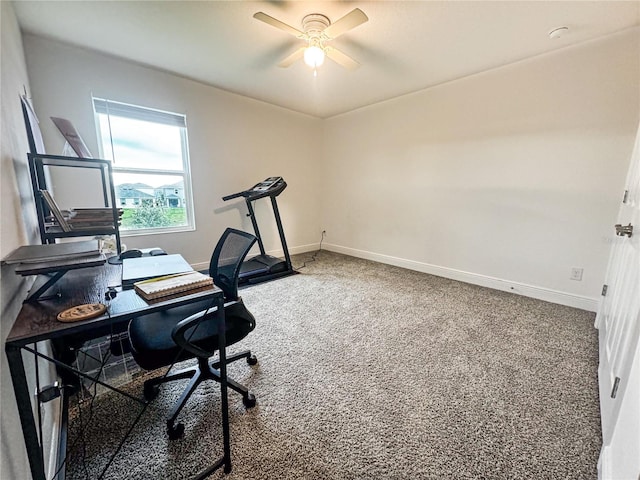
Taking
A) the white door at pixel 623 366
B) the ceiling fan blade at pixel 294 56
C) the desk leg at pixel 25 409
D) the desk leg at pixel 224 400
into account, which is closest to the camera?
the desk leg at pixel 25 409

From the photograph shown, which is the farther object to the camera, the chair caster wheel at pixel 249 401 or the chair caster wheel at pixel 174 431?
the chair caster wheel at pixel 249 401

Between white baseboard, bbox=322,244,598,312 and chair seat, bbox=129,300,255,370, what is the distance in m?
2.88

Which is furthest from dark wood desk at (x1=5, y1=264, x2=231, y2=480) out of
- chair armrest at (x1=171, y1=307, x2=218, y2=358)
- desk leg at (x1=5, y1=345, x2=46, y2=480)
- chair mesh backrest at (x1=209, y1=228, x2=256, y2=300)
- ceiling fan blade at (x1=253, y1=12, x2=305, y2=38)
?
ceiling fan blade at (x1=253, y1=12, x2=305, y2=38)

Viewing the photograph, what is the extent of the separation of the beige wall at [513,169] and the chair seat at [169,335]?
9.51 feet

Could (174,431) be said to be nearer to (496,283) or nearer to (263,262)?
(263,262)

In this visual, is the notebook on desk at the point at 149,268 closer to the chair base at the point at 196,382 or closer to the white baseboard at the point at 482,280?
the chair base at the point at 196,382

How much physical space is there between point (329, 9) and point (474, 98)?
1991 millimetres

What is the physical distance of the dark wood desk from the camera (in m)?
0.67

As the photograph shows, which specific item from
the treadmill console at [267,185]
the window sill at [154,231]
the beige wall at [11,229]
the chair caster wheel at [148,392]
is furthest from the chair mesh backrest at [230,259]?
the window sill at [154,231]

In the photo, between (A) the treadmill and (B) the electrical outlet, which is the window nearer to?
(A) the treadmill

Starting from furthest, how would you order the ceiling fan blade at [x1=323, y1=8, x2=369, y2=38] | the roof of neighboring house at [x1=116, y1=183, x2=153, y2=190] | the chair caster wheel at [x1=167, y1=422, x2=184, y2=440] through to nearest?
1. the roof of neighboring house at [x1=116, y1=183, x2=153, y2=190]
2. the ceiling fan blade at [x1=323, y1=8, x2=369, y2=38]
3. the chair caster wheel at [x1=167, y1=422, x2=184, y2=440]

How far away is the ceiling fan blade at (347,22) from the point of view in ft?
5.51

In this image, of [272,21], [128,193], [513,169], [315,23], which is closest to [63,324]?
[272,21]

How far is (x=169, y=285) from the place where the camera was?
3.16ft
